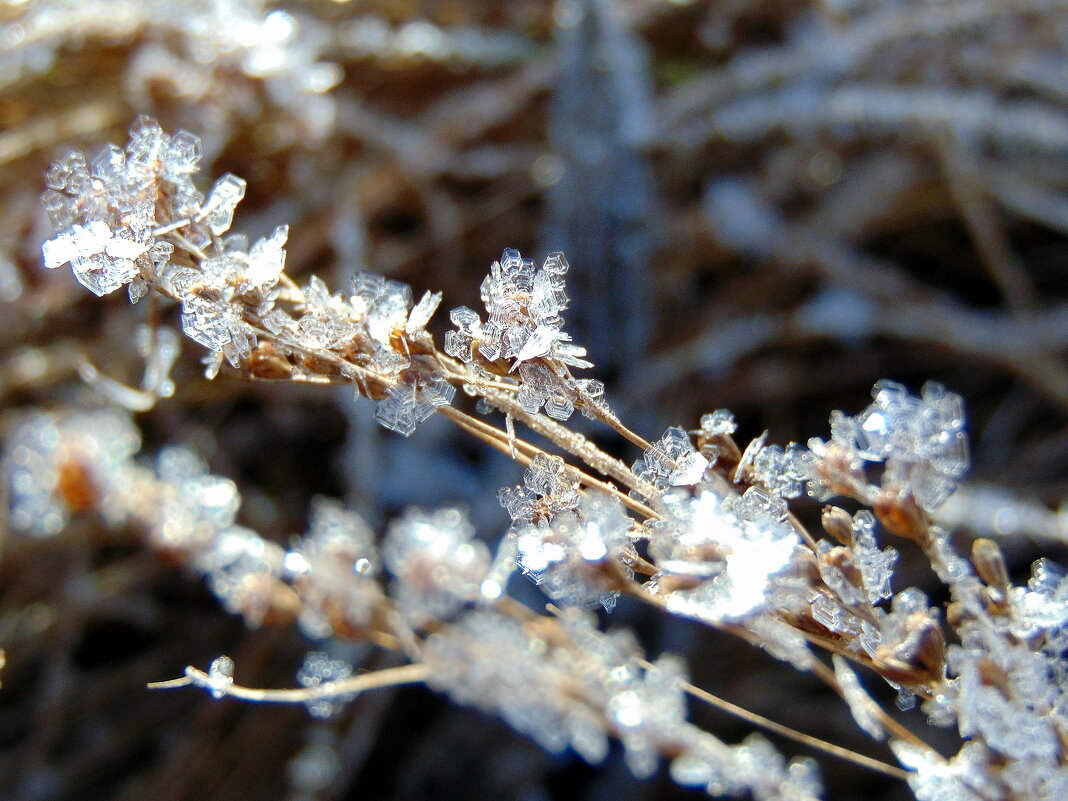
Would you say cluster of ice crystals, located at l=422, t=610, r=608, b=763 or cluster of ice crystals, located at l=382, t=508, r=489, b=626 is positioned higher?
cluster of ice crystals, located at l=382, t=508, r=489, b=626

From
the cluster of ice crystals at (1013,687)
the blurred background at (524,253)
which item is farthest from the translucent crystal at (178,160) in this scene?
the blurred background at (524,253)

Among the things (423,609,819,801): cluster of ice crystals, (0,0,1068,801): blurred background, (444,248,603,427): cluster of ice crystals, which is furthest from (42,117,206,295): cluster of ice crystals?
(0,0,1068,801): blurred background

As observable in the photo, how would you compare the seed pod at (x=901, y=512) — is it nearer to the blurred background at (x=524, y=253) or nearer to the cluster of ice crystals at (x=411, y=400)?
the cluster of ice crystals at (x=411, y=400)

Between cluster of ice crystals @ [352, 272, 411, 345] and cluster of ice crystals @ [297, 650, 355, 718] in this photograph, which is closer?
cluster of ice crystals @ [352, 272, 411, 345]

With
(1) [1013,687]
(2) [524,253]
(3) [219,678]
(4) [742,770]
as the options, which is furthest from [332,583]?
(2) [524,253]

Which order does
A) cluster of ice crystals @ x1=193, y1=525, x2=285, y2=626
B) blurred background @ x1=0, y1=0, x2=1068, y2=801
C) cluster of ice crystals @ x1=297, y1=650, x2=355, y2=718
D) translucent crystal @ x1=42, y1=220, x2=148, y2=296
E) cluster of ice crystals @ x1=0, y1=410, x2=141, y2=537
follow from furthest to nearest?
blurred background @ x1=0, y1=0, x2=1068, y2=801 → cluster of ice crystals @ x1=0, y1=410, x2=141, y2=537 → cluster of ice crystals @ x1=193, y1=525, x2=285, y2=626 → cluster of ice crystals @ x1=297, y1=650, x2=355, y2=718 → translucent crystal @ x1=42, y1=220, x2=148, y2=296

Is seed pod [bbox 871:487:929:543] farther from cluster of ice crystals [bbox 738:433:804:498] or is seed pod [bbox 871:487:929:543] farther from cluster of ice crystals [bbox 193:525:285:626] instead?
cluster of ice crystals [bbox 193:525:285:626]

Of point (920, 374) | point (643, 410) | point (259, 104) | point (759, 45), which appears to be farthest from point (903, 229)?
point (259, 104)

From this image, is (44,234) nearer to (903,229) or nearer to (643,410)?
(643,410)
